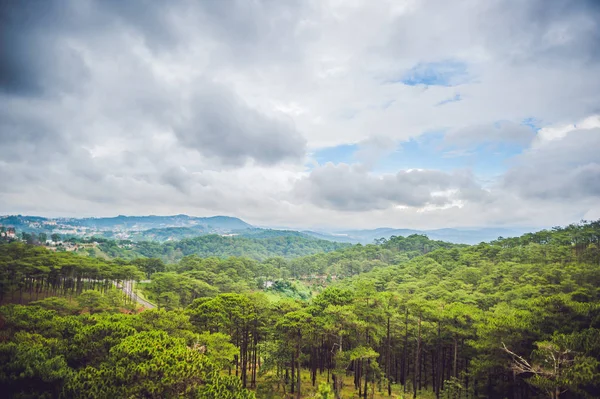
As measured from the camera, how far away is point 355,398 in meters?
24.3

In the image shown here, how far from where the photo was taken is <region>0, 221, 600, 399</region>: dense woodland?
40.5ft

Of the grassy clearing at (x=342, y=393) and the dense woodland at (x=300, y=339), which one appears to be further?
the grassy clearing at (x=342, y=393)

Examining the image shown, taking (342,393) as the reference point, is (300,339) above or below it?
above

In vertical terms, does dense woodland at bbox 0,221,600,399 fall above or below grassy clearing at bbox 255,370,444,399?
above

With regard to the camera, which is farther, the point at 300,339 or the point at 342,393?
the point at 342,393

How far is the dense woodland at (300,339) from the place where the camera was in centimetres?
1234

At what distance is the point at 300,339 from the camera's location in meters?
22.2

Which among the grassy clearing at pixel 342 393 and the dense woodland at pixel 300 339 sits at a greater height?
the dense woodland at pixel 300 339

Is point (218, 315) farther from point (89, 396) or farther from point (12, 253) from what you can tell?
point (12, 253)

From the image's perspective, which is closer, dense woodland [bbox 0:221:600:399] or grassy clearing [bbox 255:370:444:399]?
dense woodland [bbox 0:221:600:399]

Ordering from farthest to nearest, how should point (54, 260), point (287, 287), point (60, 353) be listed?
1. point (287, 287)
2. point (54, 260)
3. point (60, 353)

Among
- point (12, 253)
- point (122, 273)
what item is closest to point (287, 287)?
point (122, 273)

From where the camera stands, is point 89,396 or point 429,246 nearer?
point 89,396

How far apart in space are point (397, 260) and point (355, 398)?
104 meters
